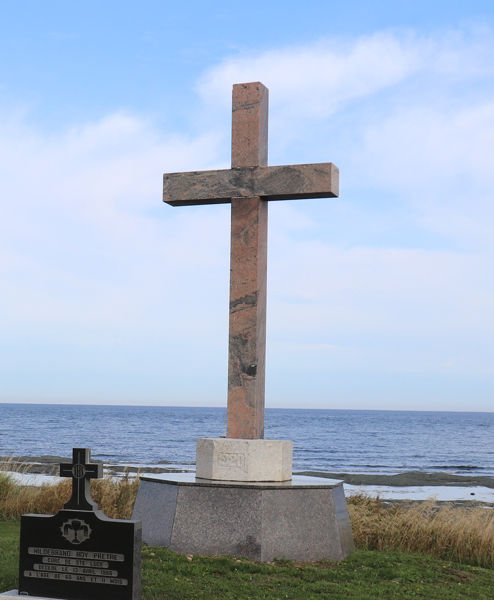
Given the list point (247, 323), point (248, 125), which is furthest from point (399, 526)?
point (248, 125)

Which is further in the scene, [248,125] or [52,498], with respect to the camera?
[52,498]

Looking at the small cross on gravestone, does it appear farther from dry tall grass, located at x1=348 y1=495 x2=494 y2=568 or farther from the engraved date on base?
dry tall grass, located at x1=348 y1=495 x2=494 y2=568

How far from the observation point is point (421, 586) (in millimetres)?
6996

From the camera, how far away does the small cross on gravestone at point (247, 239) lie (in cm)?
814

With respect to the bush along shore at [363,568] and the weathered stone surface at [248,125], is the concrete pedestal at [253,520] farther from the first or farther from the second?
the weathered stone surface at [248,125]

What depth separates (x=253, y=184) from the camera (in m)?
8.72

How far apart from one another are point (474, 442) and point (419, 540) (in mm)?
58168

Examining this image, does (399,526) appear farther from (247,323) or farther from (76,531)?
(76,531)

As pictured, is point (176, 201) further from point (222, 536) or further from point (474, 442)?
point (474, 442)

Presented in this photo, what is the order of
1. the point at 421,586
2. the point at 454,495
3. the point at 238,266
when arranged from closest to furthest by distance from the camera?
the point at 421,586 < the point at 238,266 < the point at 454,495

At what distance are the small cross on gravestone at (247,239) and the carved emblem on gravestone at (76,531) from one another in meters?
2.61

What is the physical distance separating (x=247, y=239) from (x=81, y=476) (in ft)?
12.4

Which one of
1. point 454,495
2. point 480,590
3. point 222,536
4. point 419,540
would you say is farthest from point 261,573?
point 454,495

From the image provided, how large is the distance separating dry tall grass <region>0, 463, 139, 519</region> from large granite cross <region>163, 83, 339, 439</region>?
3.58 metres
